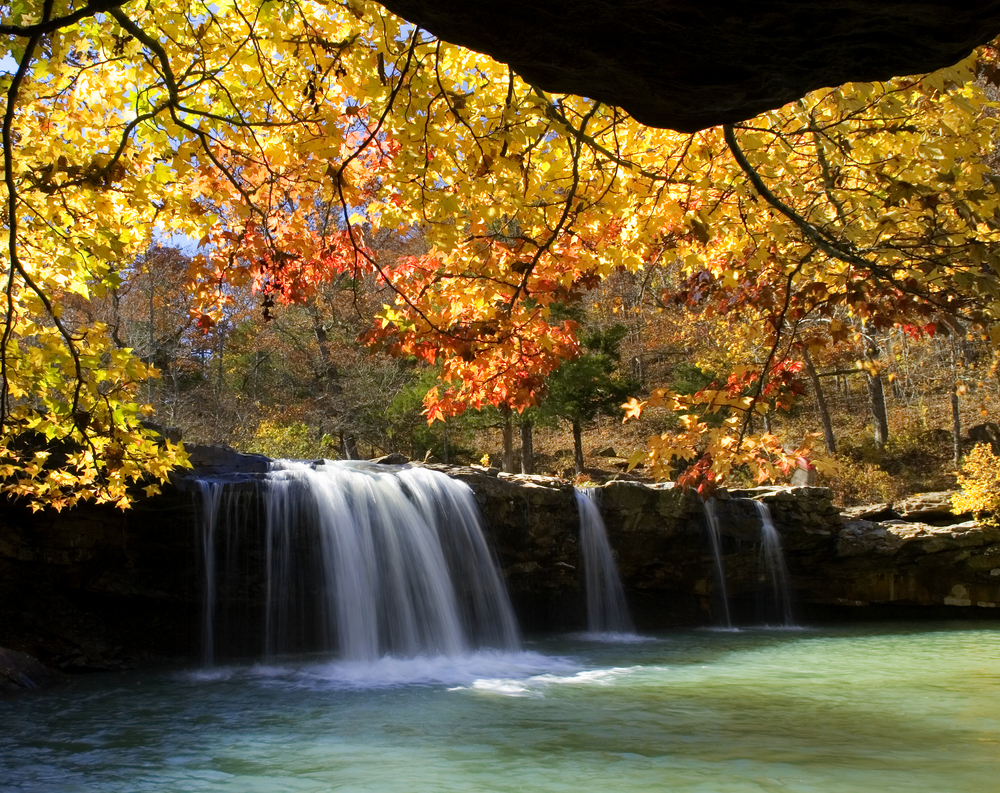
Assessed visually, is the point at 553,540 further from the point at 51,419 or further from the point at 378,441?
the point at 378,441

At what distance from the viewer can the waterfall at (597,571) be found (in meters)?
12.9

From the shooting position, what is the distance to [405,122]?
3510 millimetres

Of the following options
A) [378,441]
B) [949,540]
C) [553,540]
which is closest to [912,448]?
[949,540]

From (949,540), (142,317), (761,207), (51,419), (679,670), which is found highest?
(142,317)

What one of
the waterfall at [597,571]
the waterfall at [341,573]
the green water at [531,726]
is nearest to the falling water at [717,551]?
the waterfall at [597,571]

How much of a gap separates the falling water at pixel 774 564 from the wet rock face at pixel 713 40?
12624mm

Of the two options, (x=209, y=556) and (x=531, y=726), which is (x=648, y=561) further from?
(x=531, y=726)

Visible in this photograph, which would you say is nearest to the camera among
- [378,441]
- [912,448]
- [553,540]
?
[553,540]

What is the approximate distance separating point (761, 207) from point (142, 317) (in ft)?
73.7

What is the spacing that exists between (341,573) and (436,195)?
8.00m

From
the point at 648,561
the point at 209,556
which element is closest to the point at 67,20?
the point at 209,556

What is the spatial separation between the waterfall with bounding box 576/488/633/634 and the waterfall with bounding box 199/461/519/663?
6.24 feet

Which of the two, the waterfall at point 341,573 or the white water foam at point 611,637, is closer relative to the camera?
the waterfall at point 341,573

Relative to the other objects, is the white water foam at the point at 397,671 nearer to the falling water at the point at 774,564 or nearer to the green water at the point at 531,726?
the green water at the point at 531,726
